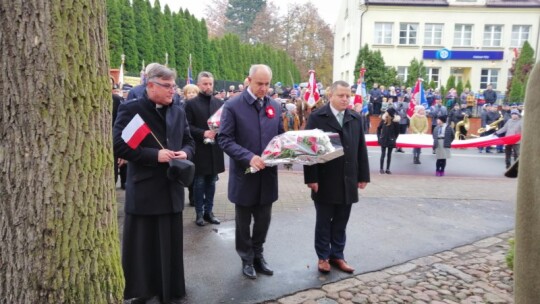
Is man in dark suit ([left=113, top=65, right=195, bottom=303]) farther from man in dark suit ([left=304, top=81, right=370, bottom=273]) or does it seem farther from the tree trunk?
man in dark suit ([left=304, top=81, right=370, bottom=273])

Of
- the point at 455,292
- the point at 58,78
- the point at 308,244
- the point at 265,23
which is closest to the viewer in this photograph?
the point at 58,78

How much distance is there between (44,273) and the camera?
7.63ft

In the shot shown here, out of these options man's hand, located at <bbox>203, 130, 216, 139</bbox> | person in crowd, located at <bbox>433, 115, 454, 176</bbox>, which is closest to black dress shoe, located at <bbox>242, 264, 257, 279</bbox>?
man's hand, located at <bbox>203, 130, 216, 139</bbox>

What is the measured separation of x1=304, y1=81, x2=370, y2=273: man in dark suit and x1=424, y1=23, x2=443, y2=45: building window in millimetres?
36204

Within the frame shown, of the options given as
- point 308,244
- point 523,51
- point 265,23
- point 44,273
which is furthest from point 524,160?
point 265,23

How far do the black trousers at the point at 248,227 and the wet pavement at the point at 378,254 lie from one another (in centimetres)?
26

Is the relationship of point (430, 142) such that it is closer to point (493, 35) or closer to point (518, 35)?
point (493, 35)

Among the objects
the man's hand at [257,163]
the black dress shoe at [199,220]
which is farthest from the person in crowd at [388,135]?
the man's hand at [257,163]

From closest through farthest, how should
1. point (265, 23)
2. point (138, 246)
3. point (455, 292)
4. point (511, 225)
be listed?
point (138, 246) → point (455, 292) → point (511, 225) → point (265, 23)

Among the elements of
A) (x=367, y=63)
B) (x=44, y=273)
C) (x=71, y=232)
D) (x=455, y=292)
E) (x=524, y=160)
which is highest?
(x=367, y=63)

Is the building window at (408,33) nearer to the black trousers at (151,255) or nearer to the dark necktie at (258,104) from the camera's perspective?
the dark necktie at (258,104)

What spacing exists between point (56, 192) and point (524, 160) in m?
2.17

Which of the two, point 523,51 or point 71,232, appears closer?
point 71,232

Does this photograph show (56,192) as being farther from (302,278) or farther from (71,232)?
(302,278)
